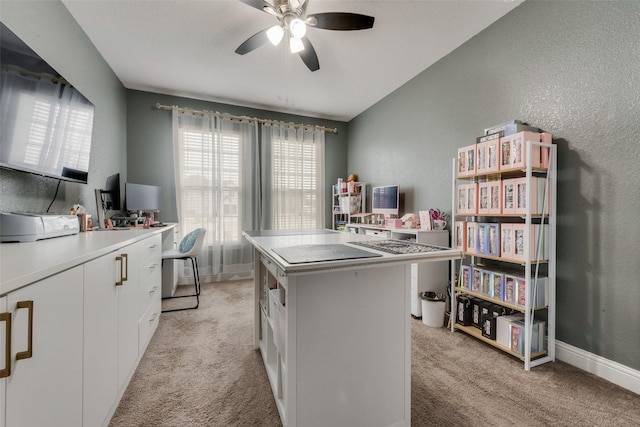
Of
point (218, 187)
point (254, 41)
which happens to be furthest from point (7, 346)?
point (218, 187)

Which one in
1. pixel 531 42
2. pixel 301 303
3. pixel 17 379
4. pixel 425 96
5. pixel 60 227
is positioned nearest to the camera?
pixel 17 379

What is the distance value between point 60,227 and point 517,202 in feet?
9.70

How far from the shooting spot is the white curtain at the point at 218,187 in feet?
12.4

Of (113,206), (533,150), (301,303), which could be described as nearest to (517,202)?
(533,150)

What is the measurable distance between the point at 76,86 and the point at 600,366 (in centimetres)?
450

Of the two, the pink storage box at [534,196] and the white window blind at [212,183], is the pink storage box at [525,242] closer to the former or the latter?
the pink storage box at [534,196]

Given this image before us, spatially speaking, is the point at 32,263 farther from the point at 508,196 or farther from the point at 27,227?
the point at 508,196

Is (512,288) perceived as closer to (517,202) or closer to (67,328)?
(517,202)

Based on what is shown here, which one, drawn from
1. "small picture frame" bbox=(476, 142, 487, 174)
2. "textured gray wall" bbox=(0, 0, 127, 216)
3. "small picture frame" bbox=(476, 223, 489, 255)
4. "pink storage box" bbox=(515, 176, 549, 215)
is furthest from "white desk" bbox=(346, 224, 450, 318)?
"textured gray wall" bbox=(0, 0, 127, 216)

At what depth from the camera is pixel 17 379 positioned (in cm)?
62

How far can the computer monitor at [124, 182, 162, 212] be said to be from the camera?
3.02 meters

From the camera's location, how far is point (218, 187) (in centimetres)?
395

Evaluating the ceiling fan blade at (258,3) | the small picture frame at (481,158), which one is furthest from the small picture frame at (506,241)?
the ceiling fan blade at (258,3)

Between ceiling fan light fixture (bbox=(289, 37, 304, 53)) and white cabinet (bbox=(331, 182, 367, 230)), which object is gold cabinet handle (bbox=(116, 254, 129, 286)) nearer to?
ceiling fan light fixture (bbox=(289, 37, 304, 53))
